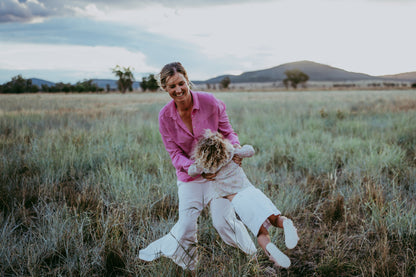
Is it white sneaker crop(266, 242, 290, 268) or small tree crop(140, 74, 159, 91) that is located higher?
small tree crop(140, 74, 159, 91)

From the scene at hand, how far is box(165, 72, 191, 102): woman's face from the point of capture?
7.20ft

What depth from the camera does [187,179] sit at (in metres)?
2.34

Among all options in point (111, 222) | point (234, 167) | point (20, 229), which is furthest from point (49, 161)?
point (234, 167)

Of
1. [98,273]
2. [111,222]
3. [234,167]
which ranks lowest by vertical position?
[98,273]

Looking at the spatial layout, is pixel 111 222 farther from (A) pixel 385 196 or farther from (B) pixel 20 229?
(A) pixel 385 196

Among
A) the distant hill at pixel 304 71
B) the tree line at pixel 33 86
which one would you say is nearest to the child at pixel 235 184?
the tree line at pixel 33 86

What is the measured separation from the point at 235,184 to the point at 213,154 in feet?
0.93

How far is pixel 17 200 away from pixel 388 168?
5211 mm

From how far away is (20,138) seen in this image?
612 cm

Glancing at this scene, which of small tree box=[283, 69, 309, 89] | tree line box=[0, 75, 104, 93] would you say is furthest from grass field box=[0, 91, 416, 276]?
small tree box=[283, 69, 309, 89]

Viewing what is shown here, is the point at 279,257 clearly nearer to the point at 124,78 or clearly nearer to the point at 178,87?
the point at 178,87

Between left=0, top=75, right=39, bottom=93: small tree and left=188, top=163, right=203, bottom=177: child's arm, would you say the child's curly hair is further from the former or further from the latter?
left=0, top=75, right=39, bottom=93: small tree

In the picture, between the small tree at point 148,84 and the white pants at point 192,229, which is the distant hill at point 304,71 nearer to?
the small tree at point 148,84

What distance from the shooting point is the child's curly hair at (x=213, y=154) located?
1.96m
